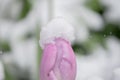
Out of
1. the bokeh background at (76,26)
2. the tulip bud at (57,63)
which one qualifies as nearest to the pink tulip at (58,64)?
the tulip bud at (57,63)

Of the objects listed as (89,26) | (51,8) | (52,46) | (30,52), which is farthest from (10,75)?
(89,26)

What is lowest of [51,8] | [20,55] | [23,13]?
[20,55]

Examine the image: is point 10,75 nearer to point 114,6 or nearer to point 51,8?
point 51,8

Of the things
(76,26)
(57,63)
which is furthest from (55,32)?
(76,26)

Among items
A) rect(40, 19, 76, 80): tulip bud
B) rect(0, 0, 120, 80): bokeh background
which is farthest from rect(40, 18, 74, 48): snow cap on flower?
rect(0, 0, 120, 80): bokeh background

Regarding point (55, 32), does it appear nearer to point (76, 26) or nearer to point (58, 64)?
point (58, 64)

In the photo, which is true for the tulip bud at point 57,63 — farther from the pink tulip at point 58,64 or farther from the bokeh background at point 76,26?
the bokeh background at point 76,26
